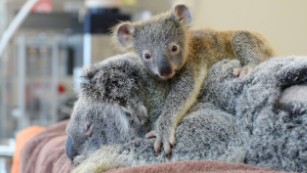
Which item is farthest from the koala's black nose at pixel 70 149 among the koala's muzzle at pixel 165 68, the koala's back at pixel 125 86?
the koala's muzzle at pixel 165 68

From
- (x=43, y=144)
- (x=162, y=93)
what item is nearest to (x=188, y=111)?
(x=162, y=93)

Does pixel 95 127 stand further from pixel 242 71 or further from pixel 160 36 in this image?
pixel 160 36

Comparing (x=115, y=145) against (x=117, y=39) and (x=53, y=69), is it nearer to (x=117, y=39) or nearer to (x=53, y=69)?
(x=117, y=39)


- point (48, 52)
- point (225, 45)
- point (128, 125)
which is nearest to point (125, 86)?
point (128, 125)

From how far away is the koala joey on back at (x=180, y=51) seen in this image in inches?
39.1

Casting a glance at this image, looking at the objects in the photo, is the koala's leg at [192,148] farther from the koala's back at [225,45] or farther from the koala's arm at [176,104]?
the koala's back at [225,45]

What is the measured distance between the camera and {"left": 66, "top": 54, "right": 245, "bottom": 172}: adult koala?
861mm

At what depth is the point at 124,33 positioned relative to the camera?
4.42 ft

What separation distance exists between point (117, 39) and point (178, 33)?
175mm

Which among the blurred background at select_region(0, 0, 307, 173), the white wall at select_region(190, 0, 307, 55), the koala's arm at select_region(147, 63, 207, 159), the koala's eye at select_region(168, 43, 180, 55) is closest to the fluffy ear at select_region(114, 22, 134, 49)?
the koala's eye at select_region(168, 43, 180, 55)

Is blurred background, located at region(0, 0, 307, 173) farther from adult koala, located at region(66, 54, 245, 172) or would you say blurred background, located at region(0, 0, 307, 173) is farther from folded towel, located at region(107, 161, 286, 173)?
folded towel, located at region(107, 161, 286, 173)

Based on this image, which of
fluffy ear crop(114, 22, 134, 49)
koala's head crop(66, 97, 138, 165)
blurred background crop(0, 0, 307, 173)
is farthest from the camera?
blurred background crop(0, 0, 307, 173)

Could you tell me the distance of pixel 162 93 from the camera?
98 cm

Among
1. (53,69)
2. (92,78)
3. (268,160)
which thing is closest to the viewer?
(268,160)
